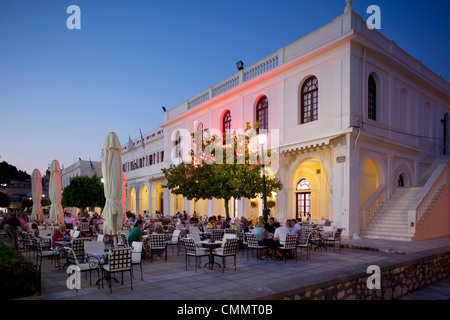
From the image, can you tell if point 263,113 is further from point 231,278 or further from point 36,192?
point 231,278

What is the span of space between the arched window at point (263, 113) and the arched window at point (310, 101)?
2.95 m

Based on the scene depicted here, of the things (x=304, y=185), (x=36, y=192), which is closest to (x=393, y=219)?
(x=304, y=185)

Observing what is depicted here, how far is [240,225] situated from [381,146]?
9.62m

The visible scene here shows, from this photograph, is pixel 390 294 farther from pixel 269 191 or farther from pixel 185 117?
pixel 185 117

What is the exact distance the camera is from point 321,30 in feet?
55.3

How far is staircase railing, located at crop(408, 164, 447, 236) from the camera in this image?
1407 cm

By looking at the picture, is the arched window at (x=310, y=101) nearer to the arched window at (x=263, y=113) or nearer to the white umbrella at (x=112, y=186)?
the arched window at (x=263, y=113)

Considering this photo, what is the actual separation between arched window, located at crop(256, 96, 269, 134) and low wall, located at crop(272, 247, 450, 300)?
528 inches

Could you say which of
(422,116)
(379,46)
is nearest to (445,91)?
(422,116)

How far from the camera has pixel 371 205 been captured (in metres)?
16.4

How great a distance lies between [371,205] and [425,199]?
2.43 metres

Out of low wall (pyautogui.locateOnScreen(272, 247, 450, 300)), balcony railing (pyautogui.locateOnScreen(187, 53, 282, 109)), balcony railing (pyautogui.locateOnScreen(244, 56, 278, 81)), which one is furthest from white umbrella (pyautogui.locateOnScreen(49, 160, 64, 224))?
low wall (pyautogui.locateOnScreen(272, 247, 450, 300))

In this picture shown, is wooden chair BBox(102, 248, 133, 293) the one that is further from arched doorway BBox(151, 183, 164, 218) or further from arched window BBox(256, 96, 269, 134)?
arched doorway BBox(151, 183, 164, 218)

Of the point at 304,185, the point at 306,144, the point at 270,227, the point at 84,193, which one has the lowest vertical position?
the point at 84,193
